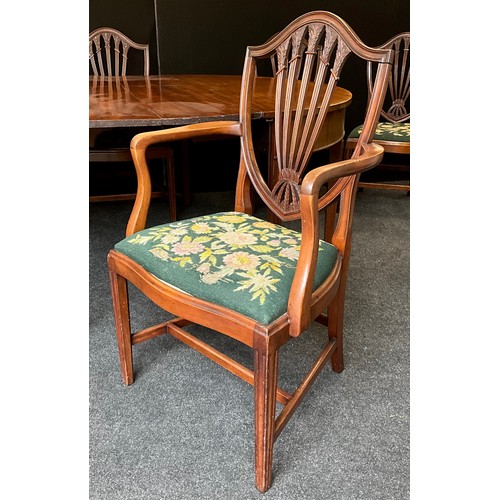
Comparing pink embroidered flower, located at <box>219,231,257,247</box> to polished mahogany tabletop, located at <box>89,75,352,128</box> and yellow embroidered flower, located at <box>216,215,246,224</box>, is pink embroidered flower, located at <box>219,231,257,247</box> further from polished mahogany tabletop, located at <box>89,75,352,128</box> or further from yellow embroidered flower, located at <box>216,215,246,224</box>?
polished mahogany tabletop, located at <box>89,75,352,128</box>

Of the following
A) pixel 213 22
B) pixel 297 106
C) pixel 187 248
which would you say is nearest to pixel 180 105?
pixel 297 106

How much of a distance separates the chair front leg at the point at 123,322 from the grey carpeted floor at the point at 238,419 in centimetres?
6

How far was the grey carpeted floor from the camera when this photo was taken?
4.07 feet

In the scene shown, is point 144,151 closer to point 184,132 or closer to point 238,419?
point 184,132

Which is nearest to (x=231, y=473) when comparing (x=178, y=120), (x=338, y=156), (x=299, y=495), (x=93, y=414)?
(x=299, y=495)

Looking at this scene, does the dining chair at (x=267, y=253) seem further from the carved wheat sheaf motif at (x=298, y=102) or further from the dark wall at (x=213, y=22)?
the dark wall at (x=213, y=22)

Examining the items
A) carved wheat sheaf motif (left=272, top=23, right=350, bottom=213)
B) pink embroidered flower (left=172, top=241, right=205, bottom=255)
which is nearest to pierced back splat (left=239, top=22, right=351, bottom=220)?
carved wheat sheaf motif (left=272, top=23, right=350, bottom=213)

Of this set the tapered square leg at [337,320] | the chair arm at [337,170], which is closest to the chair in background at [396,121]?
the tapered square leg at [337,320]

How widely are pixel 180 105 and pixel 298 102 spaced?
0.55m

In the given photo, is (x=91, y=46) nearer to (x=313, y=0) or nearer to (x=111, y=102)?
(x=111, y=102)

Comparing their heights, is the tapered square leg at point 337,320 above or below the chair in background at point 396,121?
below

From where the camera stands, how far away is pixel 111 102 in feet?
6.04

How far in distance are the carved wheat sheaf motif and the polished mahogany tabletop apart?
0.22 meters

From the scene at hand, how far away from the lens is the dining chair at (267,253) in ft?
3.52
